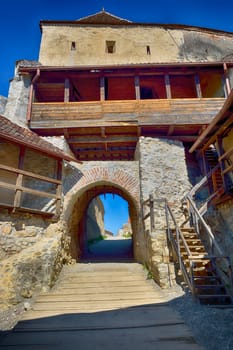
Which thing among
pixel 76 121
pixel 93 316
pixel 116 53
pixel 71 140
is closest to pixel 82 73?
pixel 76 121

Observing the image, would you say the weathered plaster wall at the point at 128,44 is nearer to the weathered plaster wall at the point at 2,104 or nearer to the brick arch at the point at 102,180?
the weathered plaster wall at the point at 2,104

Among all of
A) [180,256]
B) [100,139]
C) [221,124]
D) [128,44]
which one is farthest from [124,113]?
[128,44]

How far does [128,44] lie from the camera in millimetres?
13180

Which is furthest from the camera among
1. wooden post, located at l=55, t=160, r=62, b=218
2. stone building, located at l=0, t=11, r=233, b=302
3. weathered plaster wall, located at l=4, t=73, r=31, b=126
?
weathered plaster wall, located at l=4, t=73, r=31, b=126

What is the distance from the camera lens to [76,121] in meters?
8.91

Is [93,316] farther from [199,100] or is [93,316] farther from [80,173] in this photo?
[199,100]

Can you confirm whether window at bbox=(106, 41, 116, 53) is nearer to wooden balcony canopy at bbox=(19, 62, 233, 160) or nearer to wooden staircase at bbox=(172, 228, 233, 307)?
wooden balcony canopy at bbox=(19, 62, 233, 160)

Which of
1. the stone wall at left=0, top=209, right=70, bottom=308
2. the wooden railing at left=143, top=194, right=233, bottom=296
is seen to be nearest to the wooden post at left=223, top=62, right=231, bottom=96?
the wooden railing at left=143, top=194, right=233, bottom=296

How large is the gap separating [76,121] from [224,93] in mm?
7489

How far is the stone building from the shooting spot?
629cm

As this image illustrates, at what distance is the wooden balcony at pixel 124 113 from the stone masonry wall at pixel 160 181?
1.04 meters

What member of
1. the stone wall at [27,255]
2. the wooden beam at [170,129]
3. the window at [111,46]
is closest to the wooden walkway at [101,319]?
the stone wall at [27,255]

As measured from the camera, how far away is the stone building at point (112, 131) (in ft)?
20.6

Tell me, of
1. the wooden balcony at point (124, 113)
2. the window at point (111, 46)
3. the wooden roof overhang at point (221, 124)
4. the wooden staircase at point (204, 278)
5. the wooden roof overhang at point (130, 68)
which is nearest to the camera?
the wooden staircase at point (204, 278)
